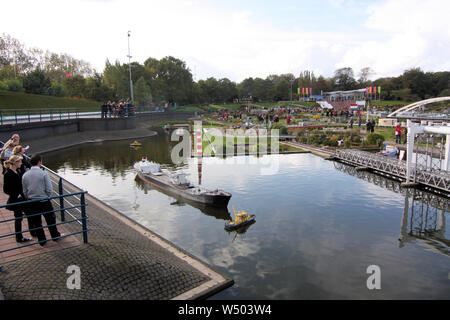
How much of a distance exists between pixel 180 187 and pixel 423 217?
13829 mm

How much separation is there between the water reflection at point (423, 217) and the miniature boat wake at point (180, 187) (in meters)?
9.18

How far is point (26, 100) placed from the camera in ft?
192

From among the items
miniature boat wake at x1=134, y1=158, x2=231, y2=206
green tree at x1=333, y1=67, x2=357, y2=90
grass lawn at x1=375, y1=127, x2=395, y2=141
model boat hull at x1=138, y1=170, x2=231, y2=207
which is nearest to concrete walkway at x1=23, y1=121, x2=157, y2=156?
miniature boat wake at x1=134, y1=158, x2=231, y2=206

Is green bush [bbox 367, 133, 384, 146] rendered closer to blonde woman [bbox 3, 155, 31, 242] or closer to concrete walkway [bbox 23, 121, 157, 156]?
concrete walkway [bbox 23, 121, 157, 156]

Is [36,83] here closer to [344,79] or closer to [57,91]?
[57,91]

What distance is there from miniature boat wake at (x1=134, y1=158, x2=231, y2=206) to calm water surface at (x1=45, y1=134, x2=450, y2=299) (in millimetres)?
651

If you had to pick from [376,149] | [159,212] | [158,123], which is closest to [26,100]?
[158,123]

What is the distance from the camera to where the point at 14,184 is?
8664 millimetres

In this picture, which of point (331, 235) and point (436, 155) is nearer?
point (331, 235)

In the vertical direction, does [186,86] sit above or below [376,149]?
above

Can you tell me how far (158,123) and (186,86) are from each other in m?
45.1

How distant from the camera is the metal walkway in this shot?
65.3 feet
